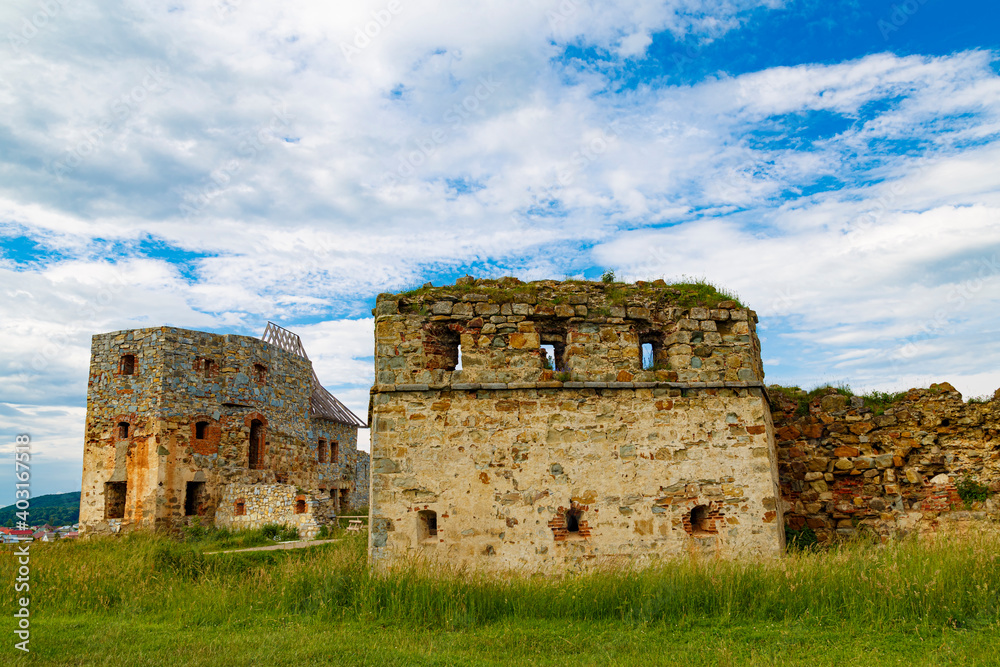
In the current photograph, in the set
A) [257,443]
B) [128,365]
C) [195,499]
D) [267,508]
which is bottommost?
[267,508]

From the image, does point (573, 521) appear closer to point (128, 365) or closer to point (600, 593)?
point (600, 593)

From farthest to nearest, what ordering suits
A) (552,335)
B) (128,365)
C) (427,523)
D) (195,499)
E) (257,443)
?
(257,443) → (128,365) → (195,499) → (552,335) → (427,523)

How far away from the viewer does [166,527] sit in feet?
62.3

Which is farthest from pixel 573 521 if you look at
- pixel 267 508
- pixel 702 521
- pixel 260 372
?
pixel 260 372

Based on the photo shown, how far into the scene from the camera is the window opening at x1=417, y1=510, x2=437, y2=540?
336 inches

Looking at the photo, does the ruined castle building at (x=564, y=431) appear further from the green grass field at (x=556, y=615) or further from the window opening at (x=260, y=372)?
the window opening at (x=260, y=372)

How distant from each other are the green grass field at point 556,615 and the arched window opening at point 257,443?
13338 mm

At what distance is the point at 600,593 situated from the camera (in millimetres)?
7066

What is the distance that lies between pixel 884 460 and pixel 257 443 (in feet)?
60.3

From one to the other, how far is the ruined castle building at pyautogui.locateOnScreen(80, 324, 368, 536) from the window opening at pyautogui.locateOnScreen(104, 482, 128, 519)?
30mm

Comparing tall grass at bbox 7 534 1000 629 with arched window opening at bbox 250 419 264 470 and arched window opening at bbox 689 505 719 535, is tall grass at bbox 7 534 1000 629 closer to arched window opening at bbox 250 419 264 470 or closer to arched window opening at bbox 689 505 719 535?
arched window opening at bbox 689 505 719 535

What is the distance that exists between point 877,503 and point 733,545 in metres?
3.40

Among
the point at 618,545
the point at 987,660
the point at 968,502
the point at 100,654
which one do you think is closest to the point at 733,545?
the point at 618,545

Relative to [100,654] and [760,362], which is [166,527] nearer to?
[100,654]
